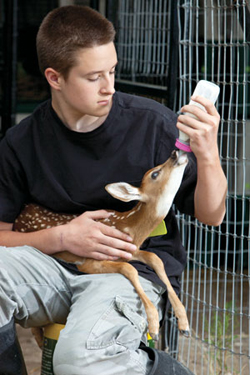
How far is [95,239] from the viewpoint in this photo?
6.60 ft

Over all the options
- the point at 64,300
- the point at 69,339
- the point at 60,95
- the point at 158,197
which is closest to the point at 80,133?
the point at 60,95

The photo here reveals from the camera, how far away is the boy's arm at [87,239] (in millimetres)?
1998

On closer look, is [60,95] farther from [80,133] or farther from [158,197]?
[158,197]

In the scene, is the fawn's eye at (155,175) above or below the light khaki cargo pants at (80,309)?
above

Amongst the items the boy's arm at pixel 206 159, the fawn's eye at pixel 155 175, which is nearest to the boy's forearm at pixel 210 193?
the boy's arm at pixel 206 159

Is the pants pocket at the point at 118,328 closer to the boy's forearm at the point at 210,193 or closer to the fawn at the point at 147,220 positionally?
the fawn at the point at 147,220

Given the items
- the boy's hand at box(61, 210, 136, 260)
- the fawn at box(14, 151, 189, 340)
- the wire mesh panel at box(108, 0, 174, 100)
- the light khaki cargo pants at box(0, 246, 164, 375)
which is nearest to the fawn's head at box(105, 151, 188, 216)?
the fawn at box(14, 151, 189, 340)

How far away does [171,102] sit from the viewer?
2619 mm

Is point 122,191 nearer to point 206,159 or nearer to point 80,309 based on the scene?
point 206,159

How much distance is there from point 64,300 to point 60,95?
0.68 m

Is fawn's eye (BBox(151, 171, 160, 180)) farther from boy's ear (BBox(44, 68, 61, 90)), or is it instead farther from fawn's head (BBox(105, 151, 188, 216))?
boy's ear (BBox(44, 68, 61, 90))

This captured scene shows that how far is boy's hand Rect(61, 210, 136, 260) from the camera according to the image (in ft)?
6.55

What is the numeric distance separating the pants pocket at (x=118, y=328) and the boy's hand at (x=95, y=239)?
0.59 ft

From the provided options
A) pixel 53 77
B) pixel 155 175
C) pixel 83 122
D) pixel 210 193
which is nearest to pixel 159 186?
pixel 155 175
